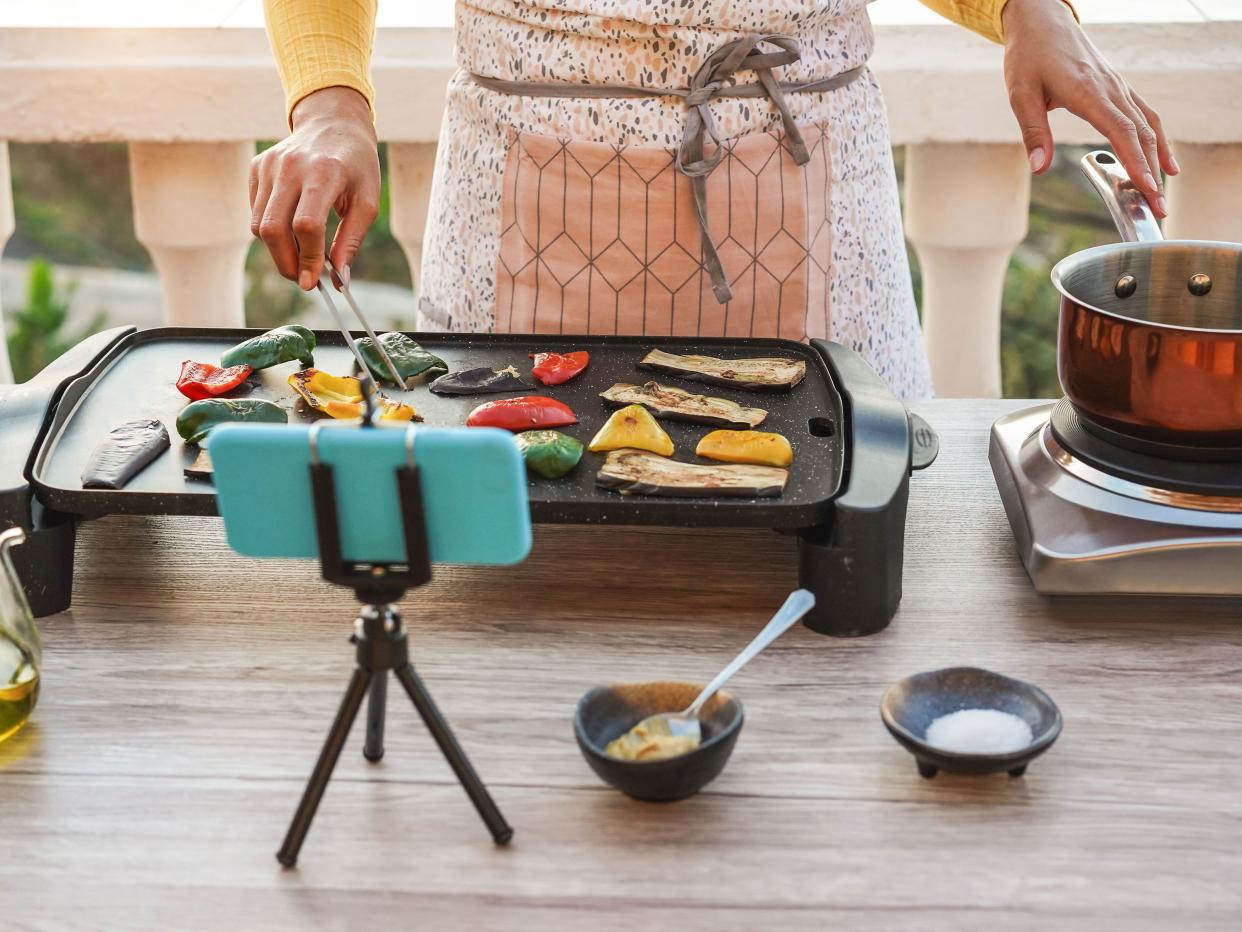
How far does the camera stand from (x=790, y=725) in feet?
3.43

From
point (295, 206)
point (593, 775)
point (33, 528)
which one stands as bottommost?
point (593, 775)

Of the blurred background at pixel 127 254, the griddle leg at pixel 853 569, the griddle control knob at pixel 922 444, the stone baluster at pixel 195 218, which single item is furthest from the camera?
the blurred background at pixel 127 254

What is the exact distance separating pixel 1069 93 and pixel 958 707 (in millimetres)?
815

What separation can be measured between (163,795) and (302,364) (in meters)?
0.64

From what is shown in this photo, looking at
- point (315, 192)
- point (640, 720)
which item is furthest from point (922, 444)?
point (315, 192)

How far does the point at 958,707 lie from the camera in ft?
3.33

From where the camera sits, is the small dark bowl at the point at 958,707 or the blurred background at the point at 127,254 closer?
the small dark bowl at the point at 958,707

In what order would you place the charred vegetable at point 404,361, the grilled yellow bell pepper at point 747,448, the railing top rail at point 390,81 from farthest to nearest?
the railing top rail at point 390,81
the charred vegetable at point 404,361
the grilled yellow bell pepper at point 747,448

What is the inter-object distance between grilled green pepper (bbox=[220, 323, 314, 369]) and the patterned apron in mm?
330

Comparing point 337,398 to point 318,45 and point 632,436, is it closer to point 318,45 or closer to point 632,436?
point 632,436

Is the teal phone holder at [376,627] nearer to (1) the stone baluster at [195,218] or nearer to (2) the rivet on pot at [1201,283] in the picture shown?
(2) the rivet on pot at [1201,283]

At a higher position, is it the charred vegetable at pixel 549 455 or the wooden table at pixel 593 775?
the charred vegetable at pixel 549 455

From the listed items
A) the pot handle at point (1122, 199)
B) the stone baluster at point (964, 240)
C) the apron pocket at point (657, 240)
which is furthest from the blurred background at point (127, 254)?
the pot handle at point (1122, 199)

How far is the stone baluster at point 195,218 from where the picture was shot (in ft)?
A: 7.93
